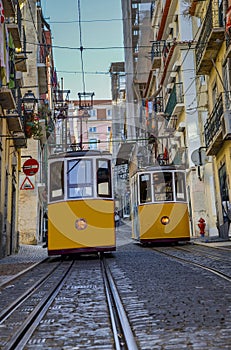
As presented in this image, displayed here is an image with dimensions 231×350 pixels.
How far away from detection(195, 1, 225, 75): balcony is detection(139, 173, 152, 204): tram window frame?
486cm

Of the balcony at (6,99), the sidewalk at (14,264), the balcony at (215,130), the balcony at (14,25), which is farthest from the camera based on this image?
the balcony at (215,130)

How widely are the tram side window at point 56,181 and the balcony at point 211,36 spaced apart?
771cm

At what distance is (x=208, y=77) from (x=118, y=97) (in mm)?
43982

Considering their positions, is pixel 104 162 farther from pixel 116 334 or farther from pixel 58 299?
pixel 116 334

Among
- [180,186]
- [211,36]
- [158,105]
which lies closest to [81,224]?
[180,186]

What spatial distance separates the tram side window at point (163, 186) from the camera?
1652 cm

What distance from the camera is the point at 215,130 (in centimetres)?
1834

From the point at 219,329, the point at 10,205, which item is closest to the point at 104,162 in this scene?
the point at 10,205

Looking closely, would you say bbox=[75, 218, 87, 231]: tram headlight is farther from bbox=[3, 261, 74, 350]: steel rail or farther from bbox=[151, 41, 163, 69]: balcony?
bbox=[151, 41, 163, 69]: balcony

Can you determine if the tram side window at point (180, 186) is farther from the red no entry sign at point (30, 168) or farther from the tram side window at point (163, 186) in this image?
the red no entry sign at point (30, 168)

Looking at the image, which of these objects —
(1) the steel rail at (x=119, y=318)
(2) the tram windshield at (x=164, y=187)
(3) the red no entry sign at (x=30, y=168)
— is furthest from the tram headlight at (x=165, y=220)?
(1) the steel rail at (x=119, y=318)

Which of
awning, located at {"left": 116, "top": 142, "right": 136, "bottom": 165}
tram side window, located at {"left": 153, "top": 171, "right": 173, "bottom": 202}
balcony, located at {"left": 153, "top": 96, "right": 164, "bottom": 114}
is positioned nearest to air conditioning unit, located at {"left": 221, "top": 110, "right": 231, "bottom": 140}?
tram side window, located at {"left": 153, "top": 171, "right": 173, "bottom": 202}

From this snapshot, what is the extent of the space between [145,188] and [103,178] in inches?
213

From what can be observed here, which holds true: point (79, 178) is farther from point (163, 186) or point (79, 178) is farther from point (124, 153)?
point (124, 153)
